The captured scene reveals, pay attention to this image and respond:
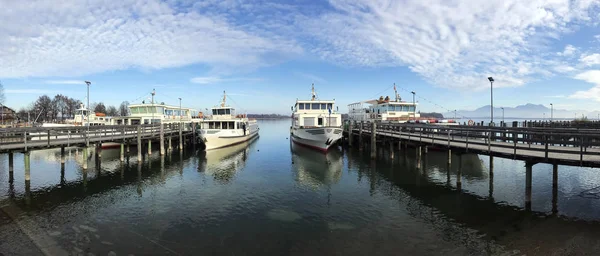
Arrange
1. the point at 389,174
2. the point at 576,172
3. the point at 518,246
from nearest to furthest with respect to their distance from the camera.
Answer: the point at 518,246 → the point at 576,172 → the point at 389,174

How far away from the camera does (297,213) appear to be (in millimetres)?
13383

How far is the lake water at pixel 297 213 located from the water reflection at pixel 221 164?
1.61 feet

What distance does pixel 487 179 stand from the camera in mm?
19344

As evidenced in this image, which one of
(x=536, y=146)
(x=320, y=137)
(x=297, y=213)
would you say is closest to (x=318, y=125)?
(x=320, y=137)

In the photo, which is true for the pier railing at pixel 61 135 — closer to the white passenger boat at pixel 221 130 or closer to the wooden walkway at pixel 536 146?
the white passenger boat at pixel 221 130

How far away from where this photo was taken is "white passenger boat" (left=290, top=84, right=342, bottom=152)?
109 feet

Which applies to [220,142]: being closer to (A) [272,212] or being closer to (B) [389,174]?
(B) [389,174]

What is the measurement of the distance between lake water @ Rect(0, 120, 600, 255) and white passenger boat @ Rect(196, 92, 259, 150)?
45.7 feet

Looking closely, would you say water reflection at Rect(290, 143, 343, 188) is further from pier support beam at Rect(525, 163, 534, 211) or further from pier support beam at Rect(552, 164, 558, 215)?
pier support beam at Rect(552, 164, 558, 215)

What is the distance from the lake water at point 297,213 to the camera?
386 inches

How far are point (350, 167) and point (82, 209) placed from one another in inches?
748

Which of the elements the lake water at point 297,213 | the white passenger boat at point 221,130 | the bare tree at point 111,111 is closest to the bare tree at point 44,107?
Result: the bare tree at point 111,111

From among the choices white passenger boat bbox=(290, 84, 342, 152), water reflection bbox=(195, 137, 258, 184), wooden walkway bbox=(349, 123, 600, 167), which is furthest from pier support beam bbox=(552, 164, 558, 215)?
white passenger boat bbox=(290, 84, 342, 152)

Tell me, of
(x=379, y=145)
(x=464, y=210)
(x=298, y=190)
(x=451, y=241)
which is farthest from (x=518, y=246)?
(x=379, y=145)
